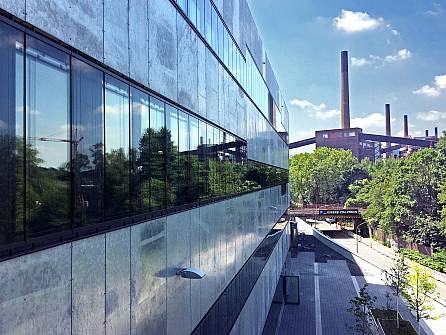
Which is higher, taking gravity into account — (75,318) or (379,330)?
(75,318)

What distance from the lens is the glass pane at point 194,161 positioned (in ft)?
36.7

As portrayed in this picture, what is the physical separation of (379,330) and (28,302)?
23.0 metres

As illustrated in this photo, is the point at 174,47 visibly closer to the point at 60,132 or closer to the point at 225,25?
the point at 60,132

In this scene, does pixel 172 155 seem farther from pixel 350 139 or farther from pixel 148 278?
pixel 350 139

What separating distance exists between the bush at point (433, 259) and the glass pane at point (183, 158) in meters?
35.4

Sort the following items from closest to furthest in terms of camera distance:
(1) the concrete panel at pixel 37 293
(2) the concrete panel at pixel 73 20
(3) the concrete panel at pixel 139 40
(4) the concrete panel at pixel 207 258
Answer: (1) the concrete panel at pixel 37 293 → (2) the concrete panel at pixel 73 20 → (3) the concrete panel at pixel 139 40 → (4) the concrete panel at pixel 207 258

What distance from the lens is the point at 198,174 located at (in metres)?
11.9

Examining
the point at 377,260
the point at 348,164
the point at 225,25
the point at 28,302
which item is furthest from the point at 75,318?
the point at 348,164

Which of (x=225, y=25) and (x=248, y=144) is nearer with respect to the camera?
(x=225, y=25)

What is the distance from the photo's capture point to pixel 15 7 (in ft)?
14.6

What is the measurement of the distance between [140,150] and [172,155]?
1999 millimetres

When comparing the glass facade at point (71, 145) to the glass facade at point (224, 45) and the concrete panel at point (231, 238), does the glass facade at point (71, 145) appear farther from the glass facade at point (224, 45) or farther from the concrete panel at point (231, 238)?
the concrete panel at point (231, 238)

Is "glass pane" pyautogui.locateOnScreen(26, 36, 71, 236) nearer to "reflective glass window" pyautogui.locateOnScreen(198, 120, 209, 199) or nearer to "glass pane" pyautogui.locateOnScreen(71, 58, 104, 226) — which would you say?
"glass pane" pyautogui.locateOnScreen(71, 58, 104, 226)

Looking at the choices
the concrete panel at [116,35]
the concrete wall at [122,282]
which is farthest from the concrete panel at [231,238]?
the concrete panel at [116,35]
